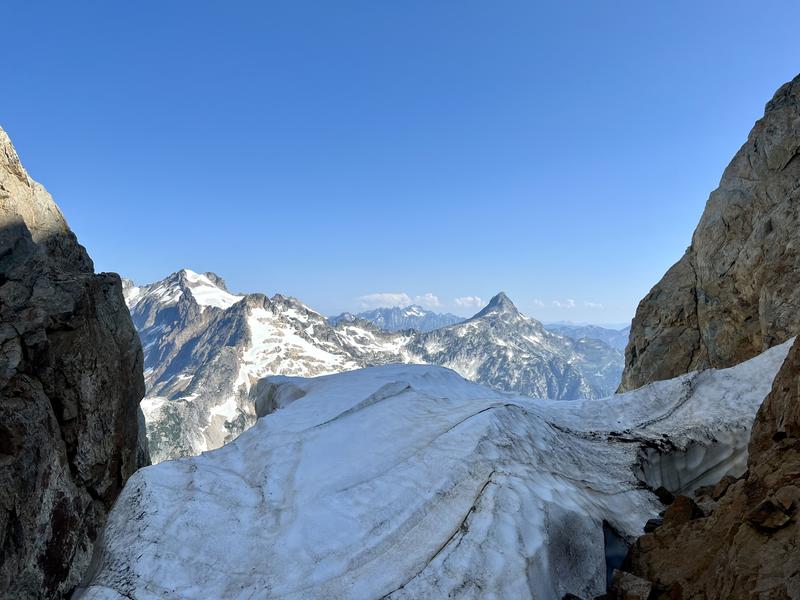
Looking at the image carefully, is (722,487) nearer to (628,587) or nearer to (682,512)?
(682,512)

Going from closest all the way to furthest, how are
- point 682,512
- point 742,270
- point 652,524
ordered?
point 682,512 < point 652,524 < point 742,270

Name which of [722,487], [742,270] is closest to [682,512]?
[722,487]

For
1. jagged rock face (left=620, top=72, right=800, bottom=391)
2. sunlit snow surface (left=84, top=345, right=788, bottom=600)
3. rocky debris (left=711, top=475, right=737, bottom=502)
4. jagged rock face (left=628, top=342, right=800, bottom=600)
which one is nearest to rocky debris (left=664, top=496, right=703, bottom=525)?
jagged rock face (left=628, top=342, right=800, bottom=600)

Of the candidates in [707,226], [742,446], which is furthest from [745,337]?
[742,446]

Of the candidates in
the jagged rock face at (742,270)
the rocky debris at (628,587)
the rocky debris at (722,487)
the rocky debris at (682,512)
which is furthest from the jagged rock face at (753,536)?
the jagged rock face at (742,270)

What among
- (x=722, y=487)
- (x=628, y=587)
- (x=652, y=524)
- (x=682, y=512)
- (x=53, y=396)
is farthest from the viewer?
(x=53, y=396)

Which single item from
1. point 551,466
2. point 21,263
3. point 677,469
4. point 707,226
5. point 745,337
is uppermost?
point 21,263

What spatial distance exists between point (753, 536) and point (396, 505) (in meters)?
6.73

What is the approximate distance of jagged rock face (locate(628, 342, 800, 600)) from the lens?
274 inches

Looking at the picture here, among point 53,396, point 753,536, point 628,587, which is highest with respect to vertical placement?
point 53,396

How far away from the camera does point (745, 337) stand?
31375 mm

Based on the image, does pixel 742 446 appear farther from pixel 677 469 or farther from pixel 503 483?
pixel 503 483

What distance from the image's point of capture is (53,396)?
71.3 ft

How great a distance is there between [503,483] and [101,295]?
24.9m
